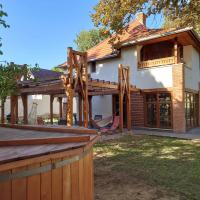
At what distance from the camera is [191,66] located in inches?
678

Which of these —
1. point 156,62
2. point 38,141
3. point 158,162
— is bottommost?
point 158,162

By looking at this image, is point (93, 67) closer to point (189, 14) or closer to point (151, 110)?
point (151, 110)

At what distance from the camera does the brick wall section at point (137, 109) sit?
1702cm

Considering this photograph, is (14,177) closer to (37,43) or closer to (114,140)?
(114,140)

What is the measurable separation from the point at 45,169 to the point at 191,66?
1631cm

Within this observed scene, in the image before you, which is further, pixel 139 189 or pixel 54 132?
pixel 139 189

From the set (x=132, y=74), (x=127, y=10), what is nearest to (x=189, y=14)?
(x=127, y=10)

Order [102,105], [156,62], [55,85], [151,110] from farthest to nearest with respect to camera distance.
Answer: [102,105]
[151,110]
[156,62]
[55,85]

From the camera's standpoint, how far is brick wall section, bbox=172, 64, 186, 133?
15.0 metres

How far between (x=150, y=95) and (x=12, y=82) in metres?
13.8

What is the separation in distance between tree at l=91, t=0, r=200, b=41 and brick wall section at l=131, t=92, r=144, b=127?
5.44 meters

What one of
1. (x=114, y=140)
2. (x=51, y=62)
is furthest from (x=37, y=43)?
(x=114, y=140)

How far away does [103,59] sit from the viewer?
19.4 metres

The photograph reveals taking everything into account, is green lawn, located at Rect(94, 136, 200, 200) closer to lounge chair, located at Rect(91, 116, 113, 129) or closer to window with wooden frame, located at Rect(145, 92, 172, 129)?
lounge chair, located at Rect(91, 116, 113, 129)
